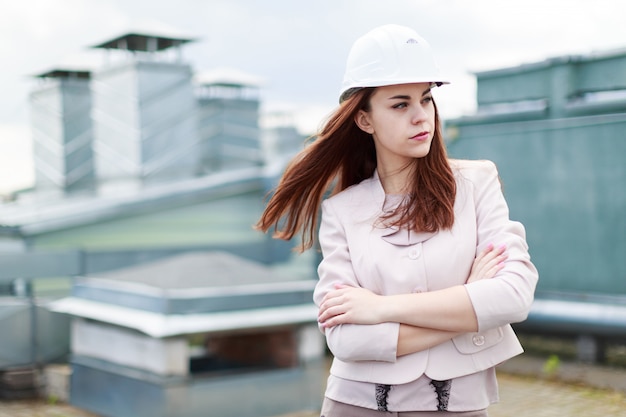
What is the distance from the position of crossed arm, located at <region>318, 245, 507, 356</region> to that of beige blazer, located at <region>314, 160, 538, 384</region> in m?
0.02

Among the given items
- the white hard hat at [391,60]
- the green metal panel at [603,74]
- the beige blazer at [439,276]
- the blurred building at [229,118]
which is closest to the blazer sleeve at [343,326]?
the beige blazer at [439,276]

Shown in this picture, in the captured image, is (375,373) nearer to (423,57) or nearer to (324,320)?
(324,320)

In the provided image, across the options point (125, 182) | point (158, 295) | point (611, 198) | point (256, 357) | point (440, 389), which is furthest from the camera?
point (125, 182)

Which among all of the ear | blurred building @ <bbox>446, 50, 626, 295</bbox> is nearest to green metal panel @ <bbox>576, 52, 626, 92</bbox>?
blurred building @ <bbox>446, 50, 626, 295</bbox>

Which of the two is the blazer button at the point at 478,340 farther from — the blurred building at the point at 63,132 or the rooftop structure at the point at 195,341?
the blurred building at the point at 63,132

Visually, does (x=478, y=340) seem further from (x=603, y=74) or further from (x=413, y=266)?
(x=603, y=74)

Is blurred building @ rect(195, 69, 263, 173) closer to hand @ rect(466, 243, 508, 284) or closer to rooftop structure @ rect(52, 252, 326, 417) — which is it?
rooftop structure @ rect(52, 252, 326, 417)

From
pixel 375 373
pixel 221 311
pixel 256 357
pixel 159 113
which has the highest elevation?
pixel 159 113

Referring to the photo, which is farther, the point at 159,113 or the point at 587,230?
the point at 159,113

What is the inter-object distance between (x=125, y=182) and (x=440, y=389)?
10.1 m

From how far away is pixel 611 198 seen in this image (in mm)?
8055

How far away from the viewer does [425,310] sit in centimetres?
205

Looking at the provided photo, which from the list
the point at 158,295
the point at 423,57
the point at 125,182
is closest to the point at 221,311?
the point at 158,295

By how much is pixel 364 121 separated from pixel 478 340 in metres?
0.67
